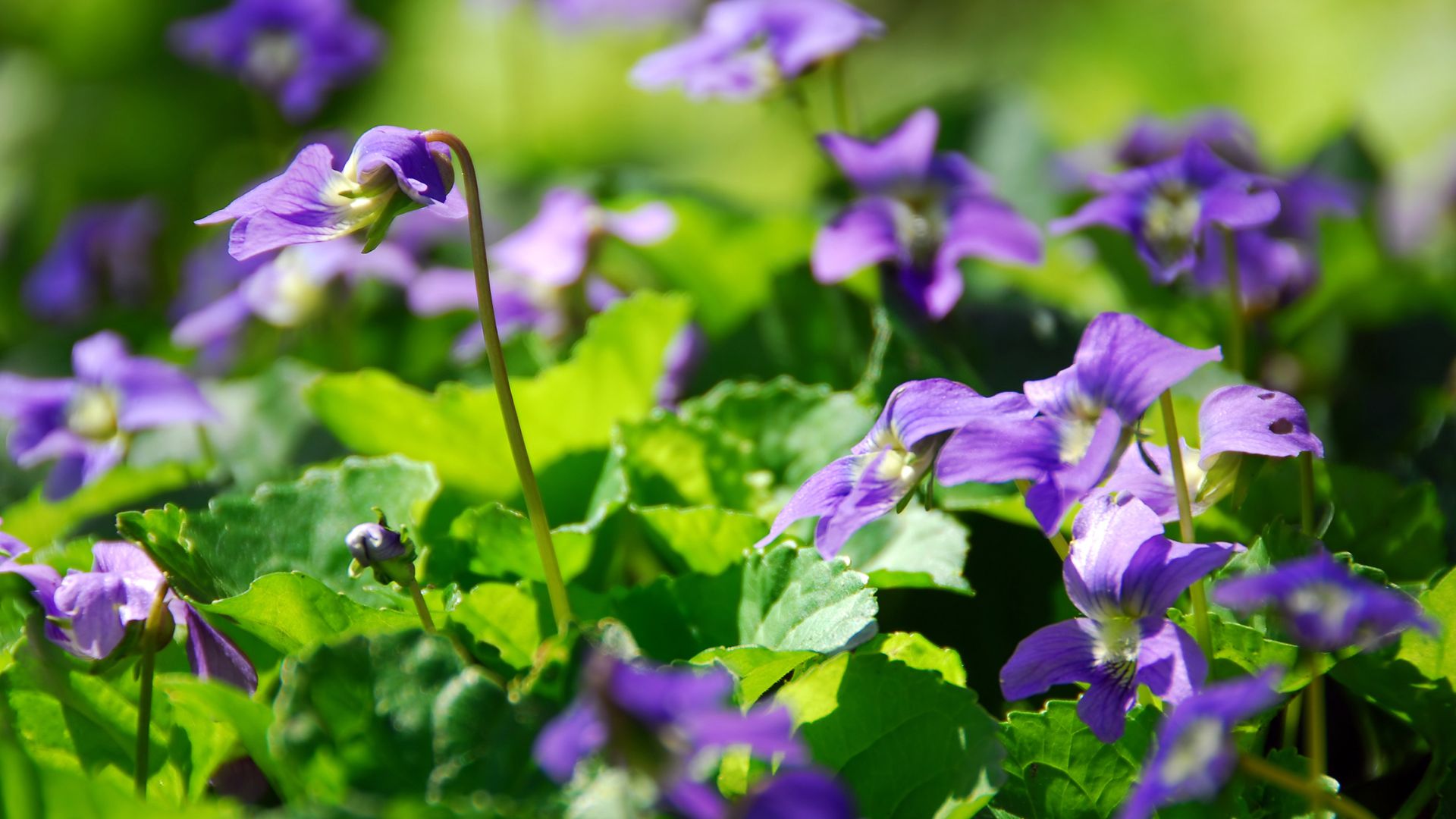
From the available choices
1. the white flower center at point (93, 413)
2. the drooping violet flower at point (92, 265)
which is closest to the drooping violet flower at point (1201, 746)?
the white flower center at point (93, 413)

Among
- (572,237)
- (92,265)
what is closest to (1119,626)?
(572,237)

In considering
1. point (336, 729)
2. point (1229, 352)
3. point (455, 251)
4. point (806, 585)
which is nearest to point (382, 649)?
point (336, 729)

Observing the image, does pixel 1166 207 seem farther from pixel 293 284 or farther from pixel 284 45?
pixel 284 45

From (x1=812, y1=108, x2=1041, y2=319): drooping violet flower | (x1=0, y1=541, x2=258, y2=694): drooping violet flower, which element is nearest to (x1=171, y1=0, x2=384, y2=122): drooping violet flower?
(x1=812, y1=108, x2=1041, y2=319): drooping violet flower

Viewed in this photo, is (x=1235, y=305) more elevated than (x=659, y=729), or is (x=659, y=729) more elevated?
(x=659, y=729)

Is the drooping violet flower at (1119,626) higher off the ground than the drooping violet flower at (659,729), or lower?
lower

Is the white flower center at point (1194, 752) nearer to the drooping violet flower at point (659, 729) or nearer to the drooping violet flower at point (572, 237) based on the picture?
the drooping violet flower at point (659, 729)
